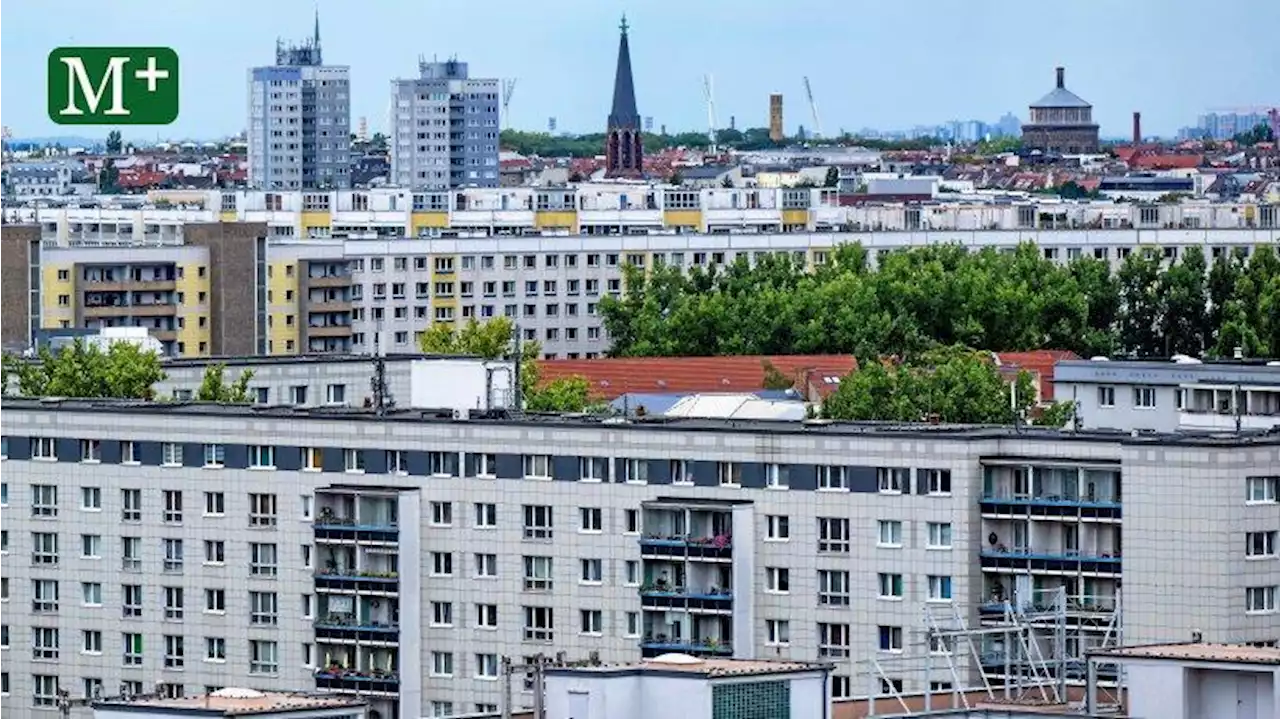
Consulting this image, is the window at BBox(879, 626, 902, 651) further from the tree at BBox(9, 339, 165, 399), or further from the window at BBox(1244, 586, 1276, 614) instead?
the tree at BBox(9, 339, 165, 399)

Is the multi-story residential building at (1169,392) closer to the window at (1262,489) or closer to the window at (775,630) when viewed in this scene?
the window at (775,630)

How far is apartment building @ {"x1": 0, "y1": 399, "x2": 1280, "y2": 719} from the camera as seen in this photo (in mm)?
54875

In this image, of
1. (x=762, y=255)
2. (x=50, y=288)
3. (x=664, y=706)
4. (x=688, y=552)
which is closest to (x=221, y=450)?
(x=688, y=552)

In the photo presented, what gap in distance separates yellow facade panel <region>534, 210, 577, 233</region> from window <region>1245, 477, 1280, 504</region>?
4052 inches

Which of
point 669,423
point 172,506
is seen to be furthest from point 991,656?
point 172,506

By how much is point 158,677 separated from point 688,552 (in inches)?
343

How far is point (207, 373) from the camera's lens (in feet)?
260

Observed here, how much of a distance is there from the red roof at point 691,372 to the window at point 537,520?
111 feet

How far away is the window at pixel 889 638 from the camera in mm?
56656

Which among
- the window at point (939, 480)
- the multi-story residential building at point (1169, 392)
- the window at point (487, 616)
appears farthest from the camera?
the multi-story residential building at point (1169, 392)

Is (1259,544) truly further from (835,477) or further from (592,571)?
(592,571)

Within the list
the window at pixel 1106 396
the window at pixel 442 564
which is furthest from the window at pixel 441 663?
the window at pixel 1106 396

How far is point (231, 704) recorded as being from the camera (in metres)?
35.8

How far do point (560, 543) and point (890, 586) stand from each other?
4.79 meters
